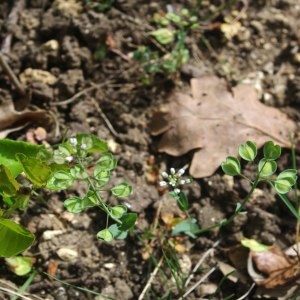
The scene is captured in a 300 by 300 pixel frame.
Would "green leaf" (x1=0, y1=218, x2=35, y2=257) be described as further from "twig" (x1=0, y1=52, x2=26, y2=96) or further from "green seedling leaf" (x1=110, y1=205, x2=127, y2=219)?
"twig" (x1=0, y1=52, x2=26, y2=96)

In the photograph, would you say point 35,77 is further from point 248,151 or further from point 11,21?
point 248,151

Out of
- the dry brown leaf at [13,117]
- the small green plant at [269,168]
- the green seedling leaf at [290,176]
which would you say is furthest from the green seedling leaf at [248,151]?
the dry brown leaf at [13,117]

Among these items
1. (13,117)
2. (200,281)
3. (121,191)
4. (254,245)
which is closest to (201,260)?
(200,281)

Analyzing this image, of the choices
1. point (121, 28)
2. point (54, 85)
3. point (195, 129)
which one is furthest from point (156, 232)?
point (121, 28)

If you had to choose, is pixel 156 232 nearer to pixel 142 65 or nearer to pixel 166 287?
pixel 166 287

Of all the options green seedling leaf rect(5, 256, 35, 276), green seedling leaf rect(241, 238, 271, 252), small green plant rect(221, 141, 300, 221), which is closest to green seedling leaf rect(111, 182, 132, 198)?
small green plant rect(221, 141, 300, 221)
